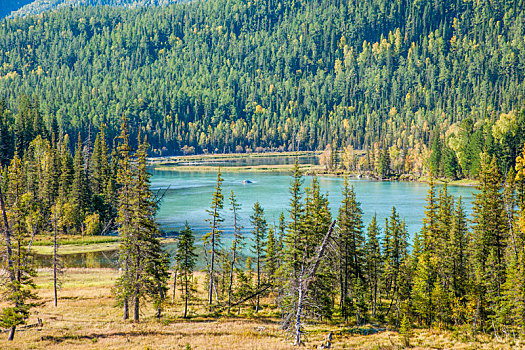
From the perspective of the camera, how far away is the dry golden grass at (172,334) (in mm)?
33906

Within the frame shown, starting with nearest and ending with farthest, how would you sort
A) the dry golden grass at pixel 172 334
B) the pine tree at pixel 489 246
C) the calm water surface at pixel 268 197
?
the dry golden grass at pixel 172 334, the pine tree at pixel 489 246, the calm water surface at pixel 268 197

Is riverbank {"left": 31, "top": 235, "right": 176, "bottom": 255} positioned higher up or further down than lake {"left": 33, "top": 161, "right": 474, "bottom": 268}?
further down

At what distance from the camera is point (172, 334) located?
1495 inches

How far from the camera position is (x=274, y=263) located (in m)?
56.1

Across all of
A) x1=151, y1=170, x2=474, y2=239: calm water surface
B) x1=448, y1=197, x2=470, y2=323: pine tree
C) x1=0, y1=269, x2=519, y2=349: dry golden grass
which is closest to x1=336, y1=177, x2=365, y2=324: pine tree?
x1=0, y1=269, x2=519, y2=349: dry golden grass

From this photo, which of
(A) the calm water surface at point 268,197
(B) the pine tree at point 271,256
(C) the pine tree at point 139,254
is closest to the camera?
(C) the pine tree at point 139,254

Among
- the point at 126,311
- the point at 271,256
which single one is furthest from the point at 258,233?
the point at 126,311

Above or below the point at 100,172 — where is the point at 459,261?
below

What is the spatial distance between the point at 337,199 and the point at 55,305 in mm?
85430

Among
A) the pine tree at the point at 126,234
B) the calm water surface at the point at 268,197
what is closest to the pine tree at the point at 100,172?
the calm water surface at the point at 268,197

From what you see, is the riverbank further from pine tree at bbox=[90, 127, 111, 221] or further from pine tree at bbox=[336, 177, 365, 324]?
pine tree at bbox=[336, 177, 365, 324]

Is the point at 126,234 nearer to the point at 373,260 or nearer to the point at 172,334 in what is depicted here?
the point at 172,334

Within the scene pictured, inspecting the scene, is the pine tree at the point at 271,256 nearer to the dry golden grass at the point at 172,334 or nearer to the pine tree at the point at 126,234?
the dry golden grass at the point at 172,334

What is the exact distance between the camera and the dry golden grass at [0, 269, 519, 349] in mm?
33906
